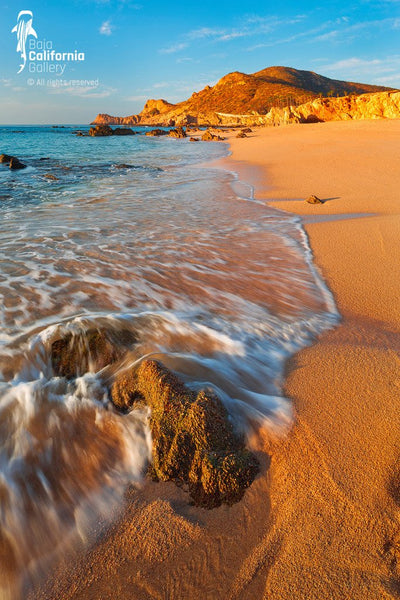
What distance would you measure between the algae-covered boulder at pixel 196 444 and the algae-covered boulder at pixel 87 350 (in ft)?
2.00

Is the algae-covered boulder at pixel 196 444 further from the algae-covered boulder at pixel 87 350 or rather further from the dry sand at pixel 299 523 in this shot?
the algae-covered boulder at pixel 87 350

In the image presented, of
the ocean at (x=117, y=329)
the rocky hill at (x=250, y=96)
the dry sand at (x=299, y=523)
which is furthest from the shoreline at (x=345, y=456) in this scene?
the rocky hill at (x=250, y=96)

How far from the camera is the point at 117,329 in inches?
101

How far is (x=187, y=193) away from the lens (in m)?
9.30

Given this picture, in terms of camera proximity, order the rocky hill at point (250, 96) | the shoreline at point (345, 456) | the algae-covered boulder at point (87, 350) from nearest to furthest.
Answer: the shoreline at point (345, 456) → the algae-covered boulder at point (87, 350) → the rocky hill at point (250, 96)

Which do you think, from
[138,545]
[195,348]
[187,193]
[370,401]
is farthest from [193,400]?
[187,193]

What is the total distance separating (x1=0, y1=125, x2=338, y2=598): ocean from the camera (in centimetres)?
159

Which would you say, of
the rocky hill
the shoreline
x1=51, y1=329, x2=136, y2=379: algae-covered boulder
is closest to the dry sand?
the shoreline

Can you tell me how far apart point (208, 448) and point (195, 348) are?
1.02 metres

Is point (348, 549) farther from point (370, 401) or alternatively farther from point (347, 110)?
point (347, 110)

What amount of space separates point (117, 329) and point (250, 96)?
141 meters

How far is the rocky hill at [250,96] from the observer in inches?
3814

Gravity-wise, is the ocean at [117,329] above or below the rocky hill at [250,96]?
below

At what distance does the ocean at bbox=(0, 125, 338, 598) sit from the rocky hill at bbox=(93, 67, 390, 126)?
86750mm
